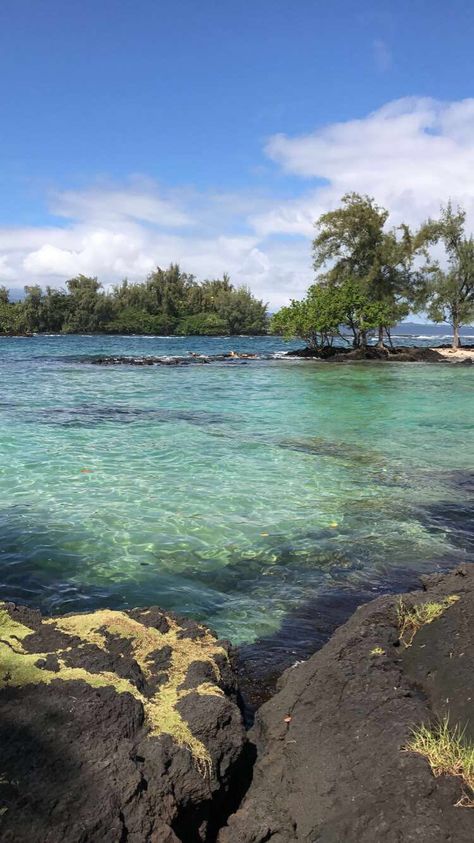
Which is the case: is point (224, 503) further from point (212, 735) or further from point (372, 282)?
point (372, 282)

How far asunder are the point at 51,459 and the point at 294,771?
1035cm

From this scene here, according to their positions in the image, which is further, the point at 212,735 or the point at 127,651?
the point at 127,651

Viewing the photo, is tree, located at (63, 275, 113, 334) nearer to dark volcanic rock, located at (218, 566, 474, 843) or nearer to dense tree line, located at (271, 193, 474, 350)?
dense tree line, located at (271, 193, 474, 350)

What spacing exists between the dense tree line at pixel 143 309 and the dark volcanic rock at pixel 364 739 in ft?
317

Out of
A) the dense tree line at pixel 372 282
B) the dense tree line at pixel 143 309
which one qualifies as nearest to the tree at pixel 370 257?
the dense tree line at pixel 372 282

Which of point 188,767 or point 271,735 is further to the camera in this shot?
point 271,735

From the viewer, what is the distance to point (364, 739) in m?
3.25

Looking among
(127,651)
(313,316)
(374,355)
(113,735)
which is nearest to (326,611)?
(127,651)

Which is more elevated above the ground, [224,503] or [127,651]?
[127,651]

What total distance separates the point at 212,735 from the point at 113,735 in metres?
0.56

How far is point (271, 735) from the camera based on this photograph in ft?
11.9

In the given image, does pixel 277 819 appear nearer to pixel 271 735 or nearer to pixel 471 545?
pixel 271 735

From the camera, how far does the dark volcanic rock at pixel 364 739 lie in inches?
106

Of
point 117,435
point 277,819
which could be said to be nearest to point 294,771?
point 277,819
